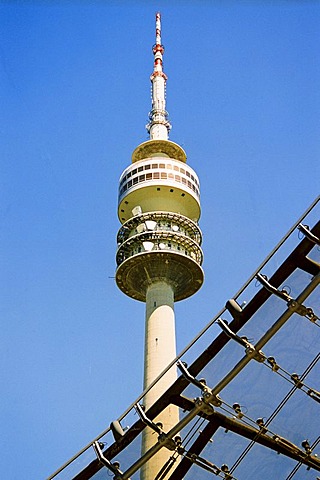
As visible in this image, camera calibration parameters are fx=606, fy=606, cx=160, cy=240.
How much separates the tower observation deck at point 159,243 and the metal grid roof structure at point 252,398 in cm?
3134

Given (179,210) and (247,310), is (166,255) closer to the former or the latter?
(179,210)

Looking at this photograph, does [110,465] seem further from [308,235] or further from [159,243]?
[159,243]

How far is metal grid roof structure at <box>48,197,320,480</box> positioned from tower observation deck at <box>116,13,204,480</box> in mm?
31343

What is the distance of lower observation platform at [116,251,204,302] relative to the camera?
49.1 m

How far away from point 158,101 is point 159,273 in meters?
22.5

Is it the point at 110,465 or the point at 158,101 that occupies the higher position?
the point at 158,101

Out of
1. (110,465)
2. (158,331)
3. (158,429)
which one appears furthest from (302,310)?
(158,331)

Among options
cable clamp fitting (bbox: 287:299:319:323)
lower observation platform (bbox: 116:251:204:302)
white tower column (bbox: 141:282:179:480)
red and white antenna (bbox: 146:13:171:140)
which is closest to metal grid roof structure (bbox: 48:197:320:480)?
cable clamp fitting (bbox: 287:299:319:323)

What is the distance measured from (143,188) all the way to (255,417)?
4105 cm

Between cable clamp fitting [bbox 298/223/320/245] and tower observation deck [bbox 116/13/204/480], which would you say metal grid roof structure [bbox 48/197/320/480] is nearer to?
cable clamp fitting [bbox 298/223/320/245]

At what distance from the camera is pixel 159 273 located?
4994 centimetres

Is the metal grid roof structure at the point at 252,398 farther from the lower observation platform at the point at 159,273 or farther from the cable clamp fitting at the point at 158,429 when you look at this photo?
the lower observation platform at the point at 159,273

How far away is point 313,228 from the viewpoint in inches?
466

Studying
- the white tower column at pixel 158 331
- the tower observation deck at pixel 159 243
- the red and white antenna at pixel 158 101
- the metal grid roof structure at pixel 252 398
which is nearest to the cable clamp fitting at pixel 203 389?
the metal grid roof structure at pixel 252 398
